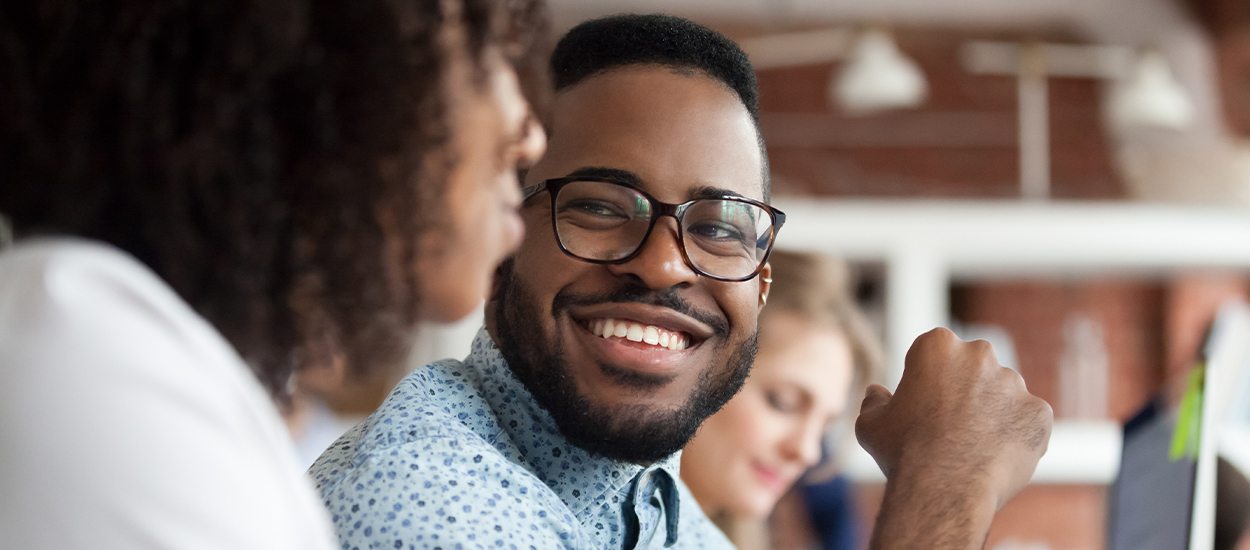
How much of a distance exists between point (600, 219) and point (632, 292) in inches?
2.8

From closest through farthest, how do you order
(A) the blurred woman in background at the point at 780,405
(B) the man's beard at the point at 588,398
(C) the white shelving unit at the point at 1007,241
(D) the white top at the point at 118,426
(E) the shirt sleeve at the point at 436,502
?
(D) the white top at the point at 118,426 → (E) the shirt sleeve at the point at 436,502 → (B) the man's beard at the point at 588,398 → (A) the blurred woman in background at the point at 780,405 → (C) the white shelving unit at the point at 1007,241

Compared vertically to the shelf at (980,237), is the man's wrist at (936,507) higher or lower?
lower

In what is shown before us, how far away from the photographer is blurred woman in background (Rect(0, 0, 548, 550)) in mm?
524

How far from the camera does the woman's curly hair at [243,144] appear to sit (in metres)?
0.60

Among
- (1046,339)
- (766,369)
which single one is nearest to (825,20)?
(1046,339)

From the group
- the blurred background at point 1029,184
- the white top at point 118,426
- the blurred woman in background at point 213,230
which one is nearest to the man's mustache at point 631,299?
the blurred woman in background at point 213,230

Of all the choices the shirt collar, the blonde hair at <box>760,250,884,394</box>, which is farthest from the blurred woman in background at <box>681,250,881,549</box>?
the shirt collar

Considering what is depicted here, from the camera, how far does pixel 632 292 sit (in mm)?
1164

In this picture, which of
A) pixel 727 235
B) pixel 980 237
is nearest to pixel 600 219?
pixel 727 235

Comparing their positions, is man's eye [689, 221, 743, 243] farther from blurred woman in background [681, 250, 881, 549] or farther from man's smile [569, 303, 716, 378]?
blurred woman in background [681, 250, 881, 549]

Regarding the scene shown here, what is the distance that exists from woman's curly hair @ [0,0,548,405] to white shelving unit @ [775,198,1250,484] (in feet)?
10.8

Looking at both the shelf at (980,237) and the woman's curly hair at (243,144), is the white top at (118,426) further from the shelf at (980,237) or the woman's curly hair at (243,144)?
the shelf at (980,237)

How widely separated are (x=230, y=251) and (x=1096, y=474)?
3.92 meters

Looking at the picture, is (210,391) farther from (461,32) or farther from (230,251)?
(461,32)
